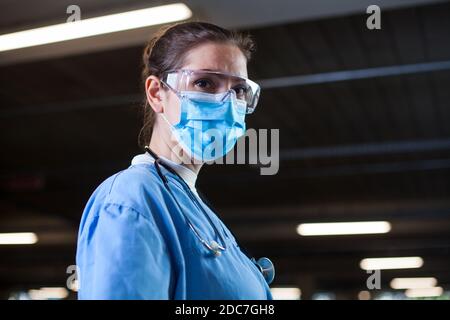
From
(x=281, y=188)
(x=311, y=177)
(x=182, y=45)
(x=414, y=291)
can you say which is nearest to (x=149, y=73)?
(x=182, y=45)

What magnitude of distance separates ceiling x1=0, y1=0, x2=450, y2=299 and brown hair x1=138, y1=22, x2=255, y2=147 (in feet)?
3.84

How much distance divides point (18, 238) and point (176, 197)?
33.5ft

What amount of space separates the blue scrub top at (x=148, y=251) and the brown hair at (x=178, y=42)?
28 cm

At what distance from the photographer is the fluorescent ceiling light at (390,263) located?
10.7 metres

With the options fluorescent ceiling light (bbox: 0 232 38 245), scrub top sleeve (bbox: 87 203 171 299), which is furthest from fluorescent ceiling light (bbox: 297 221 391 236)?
scrub top sleeve (bbox: 87 203 171 299)

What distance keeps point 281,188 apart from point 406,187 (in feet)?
5.60

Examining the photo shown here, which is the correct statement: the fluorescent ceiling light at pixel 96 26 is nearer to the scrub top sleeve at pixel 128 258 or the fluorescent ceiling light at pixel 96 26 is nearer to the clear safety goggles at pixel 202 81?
the clear safety goggles at pixel 202 81

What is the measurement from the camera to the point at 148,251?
0.82 meters

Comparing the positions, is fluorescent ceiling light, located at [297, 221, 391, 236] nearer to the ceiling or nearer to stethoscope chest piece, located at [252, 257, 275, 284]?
the ceiling

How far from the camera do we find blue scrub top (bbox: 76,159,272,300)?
80 cm

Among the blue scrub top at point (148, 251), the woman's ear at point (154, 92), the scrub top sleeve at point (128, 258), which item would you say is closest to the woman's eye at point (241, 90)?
the woman's ear at point (154, 92)
